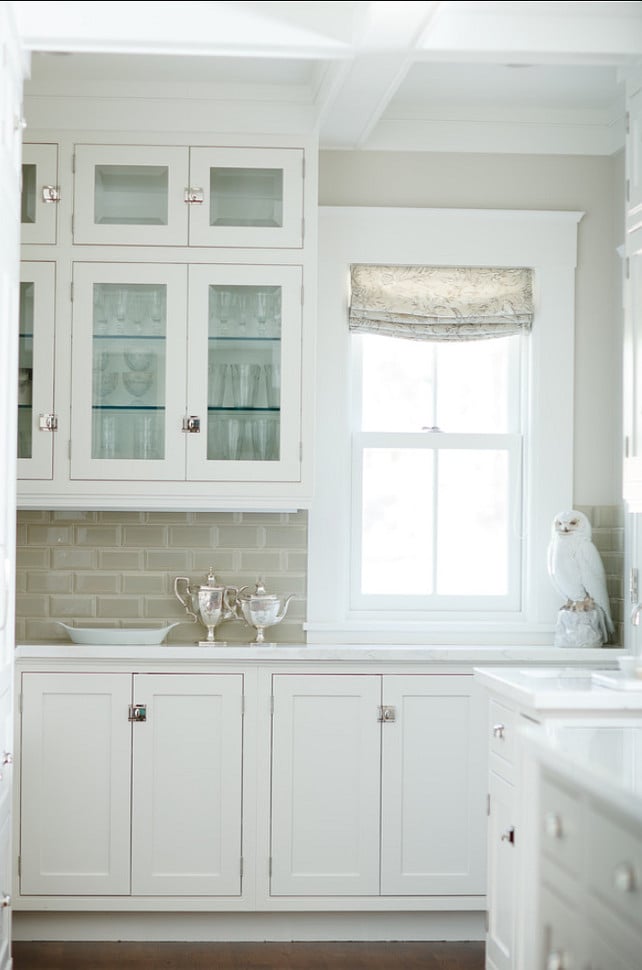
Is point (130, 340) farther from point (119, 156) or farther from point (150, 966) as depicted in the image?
point (150, 966)

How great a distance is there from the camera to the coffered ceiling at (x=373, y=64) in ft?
10.8

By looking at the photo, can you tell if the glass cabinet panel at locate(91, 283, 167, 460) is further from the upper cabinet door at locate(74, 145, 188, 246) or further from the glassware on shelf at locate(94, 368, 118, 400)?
the upper cabinet door at locate(74, 145, 188, 246)

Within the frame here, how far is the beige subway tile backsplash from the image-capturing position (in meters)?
4.37

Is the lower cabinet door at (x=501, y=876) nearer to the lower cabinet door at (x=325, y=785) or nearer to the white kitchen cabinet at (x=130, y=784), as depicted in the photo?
the lower cabinet door at (x=325, y=785)

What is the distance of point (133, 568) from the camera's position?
4.39 m

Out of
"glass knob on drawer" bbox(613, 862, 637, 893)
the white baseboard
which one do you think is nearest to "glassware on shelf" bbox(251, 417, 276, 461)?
the white baseboard

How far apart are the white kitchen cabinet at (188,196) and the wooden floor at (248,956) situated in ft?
7.87

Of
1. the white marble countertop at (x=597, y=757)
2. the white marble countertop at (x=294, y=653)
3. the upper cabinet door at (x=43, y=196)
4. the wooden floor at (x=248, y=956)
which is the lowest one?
the wooden floor at (x=248, y=956)

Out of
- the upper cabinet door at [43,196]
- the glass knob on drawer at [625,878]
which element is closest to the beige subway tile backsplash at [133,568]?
the upper cabinet door at [43,196]

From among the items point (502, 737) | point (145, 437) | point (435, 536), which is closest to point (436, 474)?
point (435, 536)

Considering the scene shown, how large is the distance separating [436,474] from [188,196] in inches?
55.3

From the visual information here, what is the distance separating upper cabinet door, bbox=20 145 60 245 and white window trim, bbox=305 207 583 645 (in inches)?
39.1

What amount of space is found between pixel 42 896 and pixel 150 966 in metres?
0.45

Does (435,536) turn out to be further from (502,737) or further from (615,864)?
(615,864)
